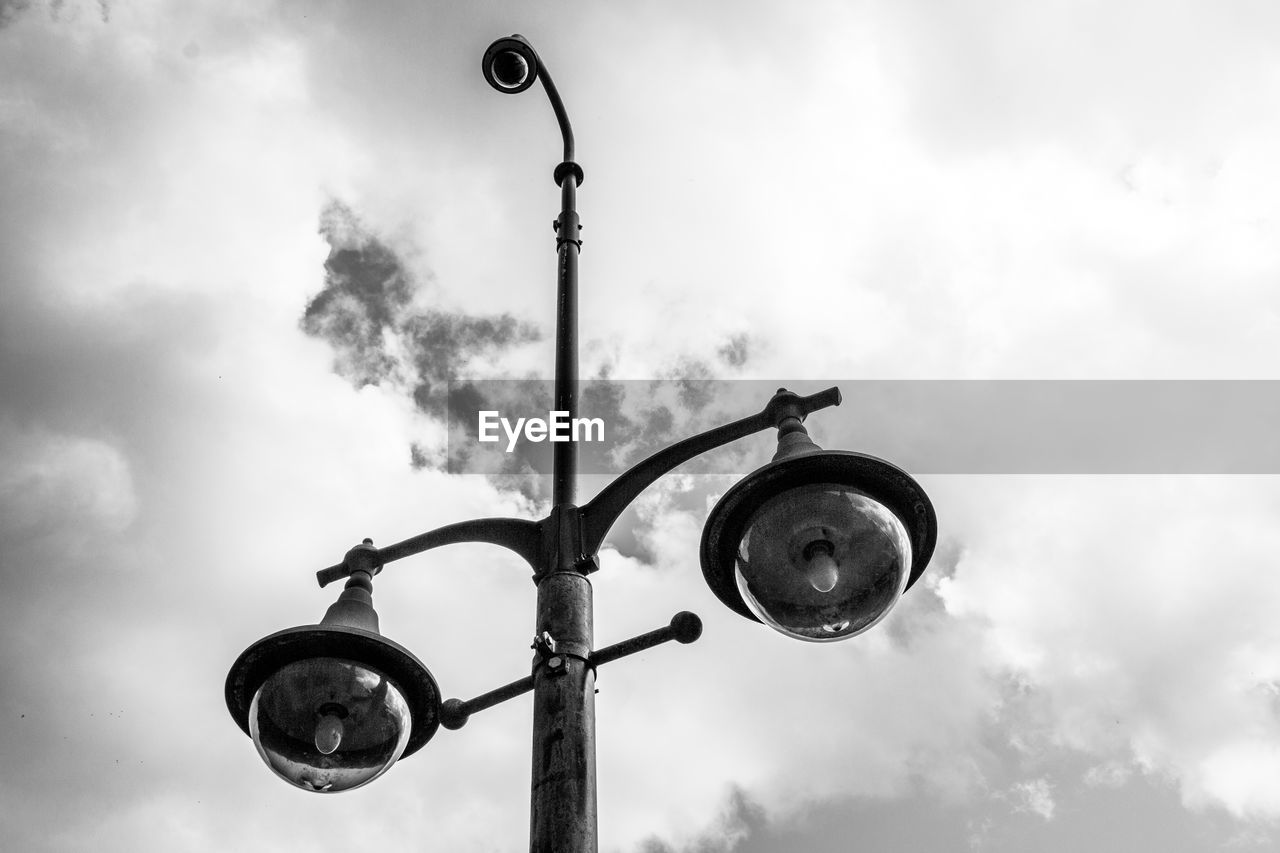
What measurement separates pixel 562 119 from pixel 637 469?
2467 mm

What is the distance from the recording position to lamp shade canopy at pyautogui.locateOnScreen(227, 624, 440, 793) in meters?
3.68

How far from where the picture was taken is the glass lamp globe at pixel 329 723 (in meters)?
3.69

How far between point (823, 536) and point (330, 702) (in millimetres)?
1982

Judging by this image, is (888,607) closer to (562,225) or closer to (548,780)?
(548,780)

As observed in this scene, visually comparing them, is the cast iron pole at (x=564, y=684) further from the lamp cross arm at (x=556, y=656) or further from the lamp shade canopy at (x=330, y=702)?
the lamp shade canopy at (x=330, y=702)

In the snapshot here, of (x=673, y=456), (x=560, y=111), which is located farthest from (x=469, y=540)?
(x=560, y=111)

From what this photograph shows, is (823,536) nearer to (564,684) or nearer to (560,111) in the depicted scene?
(564,684)

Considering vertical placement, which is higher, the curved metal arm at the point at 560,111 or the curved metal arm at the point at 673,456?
the curved metal arm at the point at 560,111

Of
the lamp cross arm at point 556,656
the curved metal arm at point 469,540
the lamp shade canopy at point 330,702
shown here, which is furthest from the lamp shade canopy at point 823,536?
the lamp shade canopy at point 330,702

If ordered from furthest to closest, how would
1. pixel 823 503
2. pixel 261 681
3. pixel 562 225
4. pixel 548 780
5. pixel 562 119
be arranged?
pixel 562 119 < pixel 562 225 < pixel 261 681 < pixel 823 503 < pixel 548 780

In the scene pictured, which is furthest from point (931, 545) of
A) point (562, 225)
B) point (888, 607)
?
point (562, 225)

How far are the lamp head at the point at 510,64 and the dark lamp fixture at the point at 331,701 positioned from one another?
318 cm

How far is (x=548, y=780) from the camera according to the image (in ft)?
9.62

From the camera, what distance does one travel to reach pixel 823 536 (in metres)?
3.46
